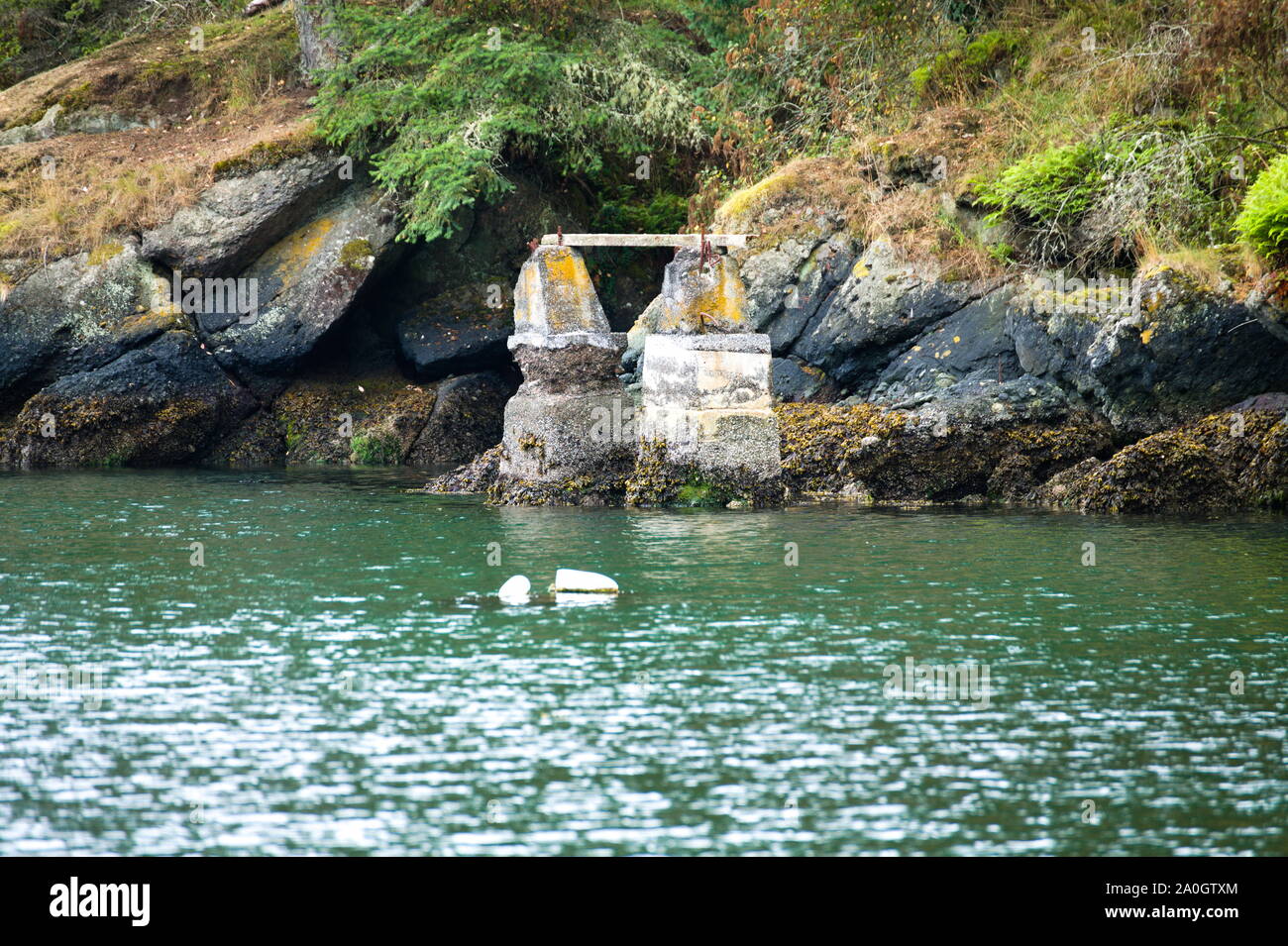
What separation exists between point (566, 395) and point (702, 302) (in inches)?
83.0

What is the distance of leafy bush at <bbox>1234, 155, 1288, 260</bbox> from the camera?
54.2 ft

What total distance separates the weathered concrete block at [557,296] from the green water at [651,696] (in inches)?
152

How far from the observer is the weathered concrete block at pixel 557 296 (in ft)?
60.3

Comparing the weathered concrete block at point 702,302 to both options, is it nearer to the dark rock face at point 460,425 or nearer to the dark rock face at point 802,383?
the dark rock face at point 802,383

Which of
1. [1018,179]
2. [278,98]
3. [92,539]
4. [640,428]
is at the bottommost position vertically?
[92,539]

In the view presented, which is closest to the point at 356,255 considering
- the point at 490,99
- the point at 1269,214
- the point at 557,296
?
the point at 490,99

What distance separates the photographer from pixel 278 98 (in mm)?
29484

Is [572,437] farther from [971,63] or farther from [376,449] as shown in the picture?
[971,63]

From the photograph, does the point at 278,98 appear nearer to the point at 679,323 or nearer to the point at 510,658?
the point at 679,323

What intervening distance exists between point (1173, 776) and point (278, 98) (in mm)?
25945

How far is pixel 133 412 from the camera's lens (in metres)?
24.6

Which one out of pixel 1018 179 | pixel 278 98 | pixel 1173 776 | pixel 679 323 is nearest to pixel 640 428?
pixel 679 323

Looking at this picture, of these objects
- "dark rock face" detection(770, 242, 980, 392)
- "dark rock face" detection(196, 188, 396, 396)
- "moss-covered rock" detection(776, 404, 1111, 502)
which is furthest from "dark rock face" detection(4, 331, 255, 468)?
"moss-covered rock" detection(776, 404, 1111, 502)

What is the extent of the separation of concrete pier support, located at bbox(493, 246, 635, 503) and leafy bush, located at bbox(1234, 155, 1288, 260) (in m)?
7.70
